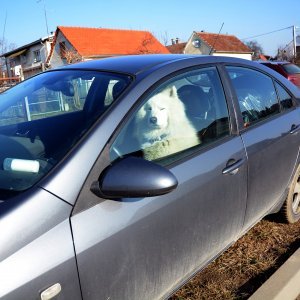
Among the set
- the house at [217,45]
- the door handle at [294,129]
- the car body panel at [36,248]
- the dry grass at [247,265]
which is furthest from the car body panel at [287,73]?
the house at [217,45]

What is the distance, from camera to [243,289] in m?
2.77

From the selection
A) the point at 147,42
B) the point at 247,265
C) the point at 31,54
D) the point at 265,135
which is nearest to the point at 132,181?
the point at 265,135

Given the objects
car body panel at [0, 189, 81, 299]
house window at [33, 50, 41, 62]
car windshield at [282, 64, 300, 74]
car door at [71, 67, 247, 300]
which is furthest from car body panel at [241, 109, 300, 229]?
house window at [33, 50, 41, 62]

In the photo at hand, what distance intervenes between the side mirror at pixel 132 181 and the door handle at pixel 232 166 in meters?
0.74

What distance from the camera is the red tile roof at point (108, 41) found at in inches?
1444

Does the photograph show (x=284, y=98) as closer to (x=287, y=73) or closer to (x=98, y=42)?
(x=287, y=73)

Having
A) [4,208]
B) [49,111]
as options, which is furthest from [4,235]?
[49,111]

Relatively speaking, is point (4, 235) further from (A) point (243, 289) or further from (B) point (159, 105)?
(A) point (243, 289)

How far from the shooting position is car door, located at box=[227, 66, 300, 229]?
279 cm

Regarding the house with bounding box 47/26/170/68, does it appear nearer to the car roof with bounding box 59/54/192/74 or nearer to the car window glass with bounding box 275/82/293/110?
the car window glass with bounding box 275/82/293/110

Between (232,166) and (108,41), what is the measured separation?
124ft

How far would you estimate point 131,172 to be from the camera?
1732 mm

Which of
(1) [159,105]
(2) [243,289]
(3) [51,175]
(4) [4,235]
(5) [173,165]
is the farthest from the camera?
(2) [243,289]

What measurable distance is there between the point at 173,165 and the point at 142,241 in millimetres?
458
